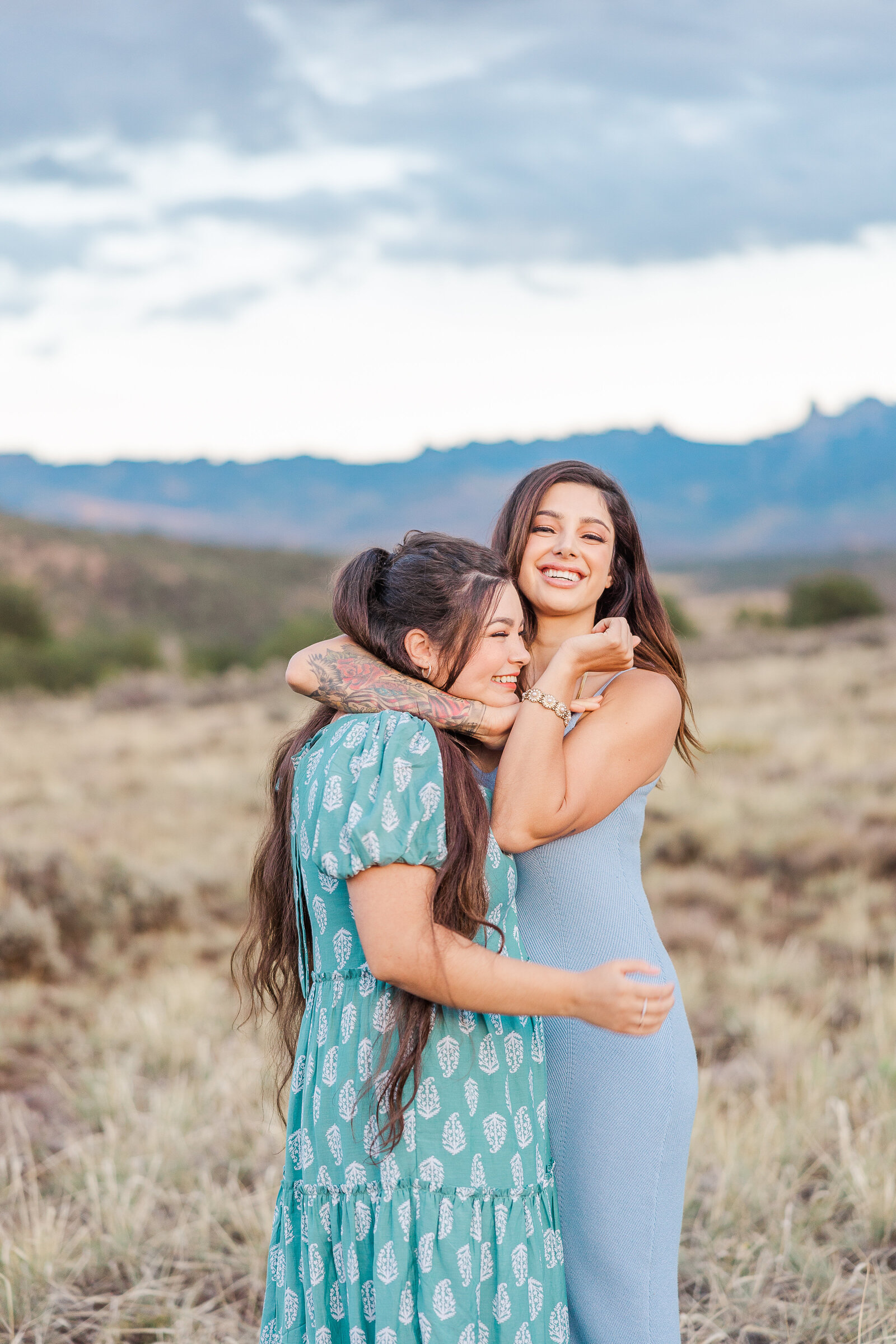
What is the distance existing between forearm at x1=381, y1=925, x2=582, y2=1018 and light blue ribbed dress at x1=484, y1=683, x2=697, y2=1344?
398mm

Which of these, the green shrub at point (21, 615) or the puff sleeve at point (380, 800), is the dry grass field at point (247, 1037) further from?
the green shrub at point (21, 615)

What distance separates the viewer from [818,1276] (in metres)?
3.31

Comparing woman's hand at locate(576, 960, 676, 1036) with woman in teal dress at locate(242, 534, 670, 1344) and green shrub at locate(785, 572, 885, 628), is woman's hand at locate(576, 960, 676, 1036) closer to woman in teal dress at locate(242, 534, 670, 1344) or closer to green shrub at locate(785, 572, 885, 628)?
woman in teal dress at locate(242, 534, 670, 1344)

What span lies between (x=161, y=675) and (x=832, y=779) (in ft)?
51.1

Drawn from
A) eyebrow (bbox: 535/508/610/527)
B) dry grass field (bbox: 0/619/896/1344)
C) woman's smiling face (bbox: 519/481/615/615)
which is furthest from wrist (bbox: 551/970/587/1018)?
dry grass field (bbox: 0/619/896/1344)

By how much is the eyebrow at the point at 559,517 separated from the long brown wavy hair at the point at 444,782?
477 mm

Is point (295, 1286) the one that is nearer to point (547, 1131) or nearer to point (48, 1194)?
point (547, 1131)

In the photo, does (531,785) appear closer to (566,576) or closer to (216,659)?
(566,576)

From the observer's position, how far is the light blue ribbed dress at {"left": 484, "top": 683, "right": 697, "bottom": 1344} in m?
2.14

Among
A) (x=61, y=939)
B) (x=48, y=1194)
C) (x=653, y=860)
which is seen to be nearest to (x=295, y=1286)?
(x=48, y=1194)

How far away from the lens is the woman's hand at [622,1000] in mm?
1794

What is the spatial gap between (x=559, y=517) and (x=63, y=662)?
2576 cm

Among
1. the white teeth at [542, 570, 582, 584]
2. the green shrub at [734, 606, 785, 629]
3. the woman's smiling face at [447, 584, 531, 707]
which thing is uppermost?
the green shrub at [734, 606, 785, 629]

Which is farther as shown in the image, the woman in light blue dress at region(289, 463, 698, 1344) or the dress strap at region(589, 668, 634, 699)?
the dress strap at region(589, 668, 634, 699)
